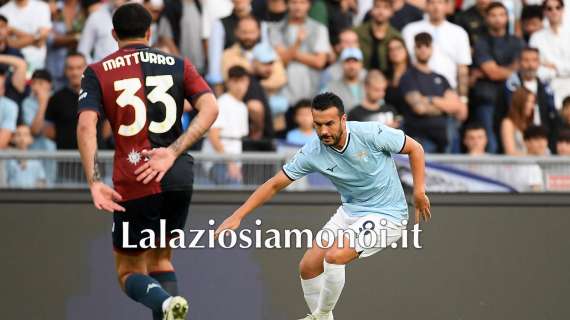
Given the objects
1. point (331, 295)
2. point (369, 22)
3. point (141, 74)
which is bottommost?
point (331, 295)

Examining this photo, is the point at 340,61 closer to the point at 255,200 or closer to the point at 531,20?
the point at 531,20

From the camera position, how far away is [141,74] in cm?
768

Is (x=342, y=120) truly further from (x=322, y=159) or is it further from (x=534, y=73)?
(x=534, y=73)

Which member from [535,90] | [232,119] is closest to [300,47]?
[232,119]

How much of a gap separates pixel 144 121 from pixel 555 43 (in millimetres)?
6419

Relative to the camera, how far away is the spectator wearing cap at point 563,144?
37.4 ft

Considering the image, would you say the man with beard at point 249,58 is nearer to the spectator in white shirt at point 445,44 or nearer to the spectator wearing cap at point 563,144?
the spectator in white shirt at point 445,44

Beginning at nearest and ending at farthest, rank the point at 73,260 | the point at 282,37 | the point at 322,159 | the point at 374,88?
the point at 322,159
the point at 73,260
the point at 374,88
the point at 282,37

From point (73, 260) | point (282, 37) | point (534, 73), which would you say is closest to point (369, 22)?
point (282, 37)

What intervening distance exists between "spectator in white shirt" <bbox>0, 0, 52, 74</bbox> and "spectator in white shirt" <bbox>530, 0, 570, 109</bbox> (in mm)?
5287

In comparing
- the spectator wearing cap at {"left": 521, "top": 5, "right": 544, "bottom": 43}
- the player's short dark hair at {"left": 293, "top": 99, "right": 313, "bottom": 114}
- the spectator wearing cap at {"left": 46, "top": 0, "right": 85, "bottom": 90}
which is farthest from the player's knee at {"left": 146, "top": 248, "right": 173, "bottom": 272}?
the spectator wearing cap at {"left": 521, "top": 5, "right": 544, "bottom": 43}

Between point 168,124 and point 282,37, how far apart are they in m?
4.93

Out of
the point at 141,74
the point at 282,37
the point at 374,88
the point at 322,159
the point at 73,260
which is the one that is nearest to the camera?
the point at 141,74

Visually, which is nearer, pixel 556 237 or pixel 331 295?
pixel 331 295
